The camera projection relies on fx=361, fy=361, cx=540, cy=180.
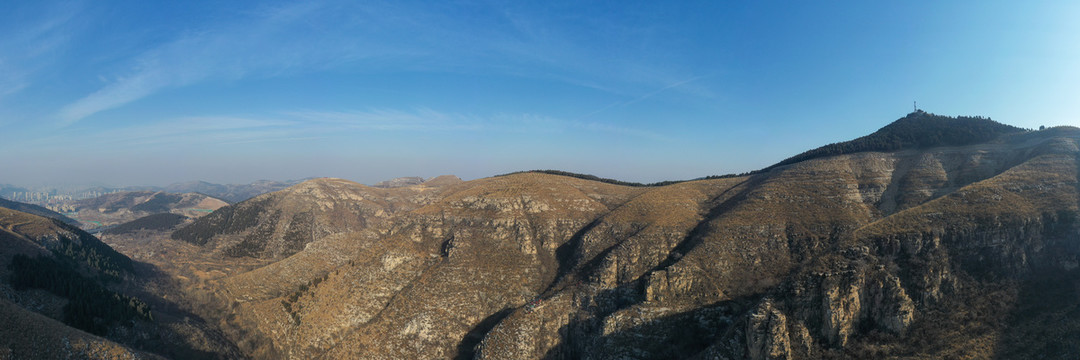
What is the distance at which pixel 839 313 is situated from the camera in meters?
42.4

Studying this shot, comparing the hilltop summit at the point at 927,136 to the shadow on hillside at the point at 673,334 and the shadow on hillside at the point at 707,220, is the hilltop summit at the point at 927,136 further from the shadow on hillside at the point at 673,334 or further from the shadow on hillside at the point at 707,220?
the shadow on hillside at the point at 673,334

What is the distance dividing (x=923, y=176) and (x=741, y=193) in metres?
31.1

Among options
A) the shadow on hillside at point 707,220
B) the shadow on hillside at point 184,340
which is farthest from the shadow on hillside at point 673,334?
the shadow on hillside at point 184,340

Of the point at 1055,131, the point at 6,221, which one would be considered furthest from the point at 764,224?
the point at 6,221

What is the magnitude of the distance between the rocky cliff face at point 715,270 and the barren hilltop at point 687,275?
30 centimetres

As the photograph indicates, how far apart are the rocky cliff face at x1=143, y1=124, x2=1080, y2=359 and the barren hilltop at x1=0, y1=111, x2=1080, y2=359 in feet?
0.98

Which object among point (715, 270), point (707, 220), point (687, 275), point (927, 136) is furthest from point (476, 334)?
point (927, 136)

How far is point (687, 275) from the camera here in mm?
56625

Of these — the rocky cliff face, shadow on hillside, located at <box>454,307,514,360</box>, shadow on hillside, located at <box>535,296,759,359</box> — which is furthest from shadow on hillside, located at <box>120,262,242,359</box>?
shadow on hillside, located at <box>535,296,759,359</box>

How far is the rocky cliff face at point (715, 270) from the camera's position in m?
42.4

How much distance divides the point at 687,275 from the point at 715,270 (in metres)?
4.84

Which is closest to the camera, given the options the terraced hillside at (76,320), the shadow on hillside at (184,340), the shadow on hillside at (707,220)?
the terraced hillside at (76,320)

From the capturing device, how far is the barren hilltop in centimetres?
4144

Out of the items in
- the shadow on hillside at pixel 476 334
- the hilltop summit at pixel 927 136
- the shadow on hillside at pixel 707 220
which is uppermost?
the hilltop summit at pixel 927 136
